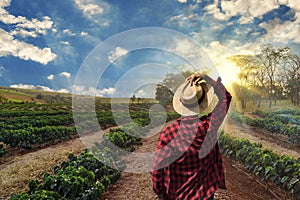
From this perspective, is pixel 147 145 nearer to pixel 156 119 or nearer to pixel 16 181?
pixel 16 181

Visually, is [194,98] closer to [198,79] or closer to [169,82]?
[198,79]

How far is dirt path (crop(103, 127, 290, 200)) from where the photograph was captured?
6051mm

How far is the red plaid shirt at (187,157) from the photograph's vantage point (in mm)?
2197

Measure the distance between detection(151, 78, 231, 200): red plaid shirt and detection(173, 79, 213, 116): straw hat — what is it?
0.08m

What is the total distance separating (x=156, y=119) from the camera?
2439 cm

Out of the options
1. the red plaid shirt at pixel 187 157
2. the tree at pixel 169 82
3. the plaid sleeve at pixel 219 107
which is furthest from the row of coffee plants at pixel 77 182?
the plaid sleeve at pixel 219 107

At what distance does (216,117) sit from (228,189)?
4.89m

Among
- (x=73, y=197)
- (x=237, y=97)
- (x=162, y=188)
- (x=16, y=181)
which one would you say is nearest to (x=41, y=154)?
(x=16, y=181)

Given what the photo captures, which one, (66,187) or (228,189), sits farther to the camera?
(228,189)

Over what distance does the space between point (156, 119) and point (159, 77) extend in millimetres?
17962

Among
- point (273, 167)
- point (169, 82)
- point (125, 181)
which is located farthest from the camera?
point (169, 82)

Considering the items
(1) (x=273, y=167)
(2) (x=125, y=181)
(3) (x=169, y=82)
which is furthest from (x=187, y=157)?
(3) (x=169, y=82)

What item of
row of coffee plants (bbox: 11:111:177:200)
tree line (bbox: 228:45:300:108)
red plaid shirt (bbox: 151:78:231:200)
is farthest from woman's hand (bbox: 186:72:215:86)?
tree line (bbox: 228:45:300:108)

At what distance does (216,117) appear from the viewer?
7.66ft
